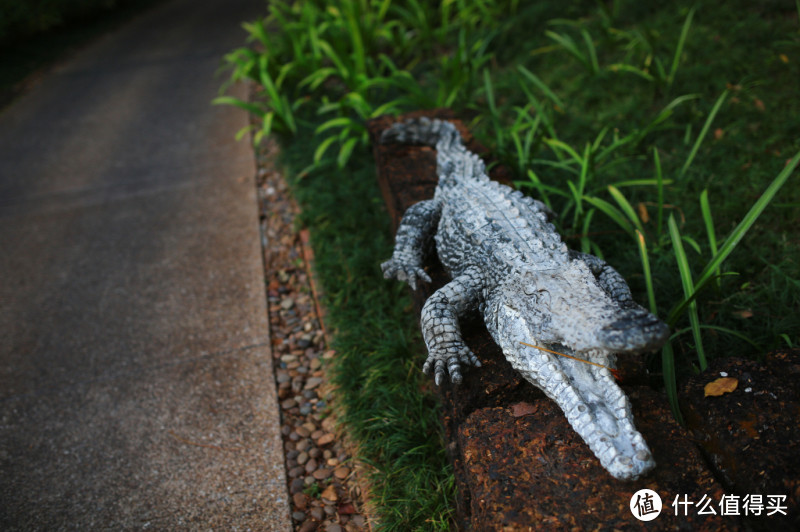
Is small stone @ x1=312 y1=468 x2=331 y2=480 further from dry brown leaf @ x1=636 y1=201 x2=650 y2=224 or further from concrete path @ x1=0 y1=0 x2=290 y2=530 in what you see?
dry brown leaf @ x1=636 y1=201 x2=650 y2=224

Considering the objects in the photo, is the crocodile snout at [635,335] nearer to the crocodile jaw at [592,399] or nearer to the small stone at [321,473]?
the crocodile jaw at [592,399]

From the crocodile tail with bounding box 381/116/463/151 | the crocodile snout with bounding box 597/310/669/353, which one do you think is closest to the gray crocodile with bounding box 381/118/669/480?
the crocodile snout with bounding box 597/310/669/353

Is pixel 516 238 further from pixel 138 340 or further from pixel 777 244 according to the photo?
pixel 138 340

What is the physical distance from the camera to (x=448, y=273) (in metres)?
2.83

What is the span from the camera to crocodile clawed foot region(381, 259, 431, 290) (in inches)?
108

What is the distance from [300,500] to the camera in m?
2.48

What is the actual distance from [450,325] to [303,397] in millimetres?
1163

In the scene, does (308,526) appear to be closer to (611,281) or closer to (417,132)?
(611,281)

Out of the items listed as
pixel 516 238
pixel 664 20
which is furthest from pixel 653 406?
pixel 664 20

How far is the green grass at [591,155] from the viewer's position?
255 centimetres

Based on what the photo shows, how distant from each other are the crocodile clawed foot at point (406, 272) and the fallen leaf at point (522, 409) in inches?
34.0

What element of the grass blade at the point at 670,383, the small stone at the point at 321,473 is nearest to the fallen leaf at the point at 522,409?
the grass blade at the point at 670,383

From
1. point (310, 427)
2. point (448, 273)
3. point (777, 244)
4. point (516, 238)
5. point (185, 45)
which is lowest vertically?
point (310, 427)

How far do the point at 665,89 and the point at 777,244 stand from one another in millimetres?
1800
